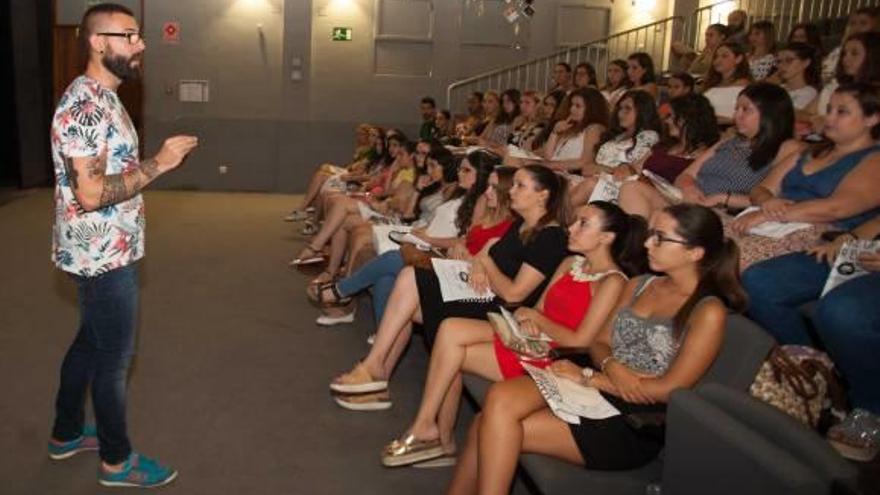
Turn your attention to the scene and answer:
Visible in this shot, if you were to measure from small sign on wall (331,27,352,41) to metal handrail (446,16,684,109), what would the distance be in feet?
5.14

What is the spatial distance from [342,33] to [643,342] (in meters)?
9.29

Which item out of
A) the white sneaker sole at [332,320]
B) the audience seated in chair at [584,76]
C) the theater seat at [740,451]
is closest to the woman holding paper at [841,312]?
the theater seat at [740,451]

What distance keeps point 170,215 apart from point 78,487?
21.1 ft

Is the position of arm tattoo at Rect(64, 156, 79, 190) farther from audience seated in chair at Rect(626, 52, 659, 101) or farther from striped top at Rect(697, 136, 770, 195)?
audience seated in chair at Rect(626, 52, 659, 101)

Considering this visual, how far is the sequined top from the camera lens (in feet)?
7.98

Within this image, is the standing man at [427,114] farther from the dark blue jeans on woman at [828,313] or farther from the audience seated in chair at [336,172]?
the dark blue jeans on woman at [828,313]

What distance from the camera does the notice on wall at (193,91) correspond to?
11.0m

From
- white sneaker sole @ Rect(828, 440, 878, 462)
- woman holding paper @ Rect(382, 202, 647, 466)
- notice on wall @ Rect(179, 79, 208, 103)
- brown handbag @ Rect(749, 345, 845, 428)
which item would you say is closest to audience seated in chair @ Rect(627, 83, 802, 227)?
woman holding paper @ Rect(382, 202, 647, 466)

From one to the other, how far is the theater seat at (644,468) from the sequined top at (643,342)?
0.53 ft

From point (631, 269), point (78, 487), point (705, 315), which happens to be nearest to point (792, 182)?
point (631, 269)

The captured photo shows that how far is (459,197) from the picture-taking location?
190 inches

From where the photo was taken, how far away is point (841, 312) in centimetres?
264

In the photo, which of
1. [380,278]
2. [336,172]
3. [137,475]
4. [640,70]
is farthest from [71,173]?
[336,172]

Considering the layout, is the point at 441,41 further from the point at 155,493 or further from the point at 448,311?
the point at 155,493
